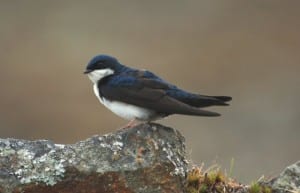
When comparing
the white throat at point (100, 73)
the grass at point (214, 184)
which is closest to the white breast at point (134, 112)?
the white throat at point (100, 73)

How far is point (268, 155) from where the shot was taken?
20.5 meters

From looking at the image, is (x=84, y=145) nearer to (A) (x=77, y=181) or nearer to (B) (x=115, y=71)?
(A) (x=77, y=181)

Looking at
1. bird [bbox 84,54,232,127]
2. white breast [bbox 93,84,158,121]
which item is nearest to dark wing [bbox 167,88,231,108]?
bird [bbox 84,54,232,127]

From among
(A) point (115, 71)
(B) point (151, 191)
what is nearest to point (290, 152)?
(A) point (115, 71)

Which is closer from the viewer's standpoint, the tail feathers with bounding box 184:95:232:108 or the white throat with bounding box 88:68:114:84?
the tail feathers with bounding box 184:95:232:108

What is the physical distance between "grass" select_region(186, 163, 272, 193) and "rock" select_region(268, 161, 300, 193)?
0.06 metres

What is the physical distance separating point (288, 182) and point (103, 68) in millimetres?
1880

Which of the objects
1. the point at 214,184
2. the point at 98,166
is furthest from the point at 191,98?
the point at 98,166

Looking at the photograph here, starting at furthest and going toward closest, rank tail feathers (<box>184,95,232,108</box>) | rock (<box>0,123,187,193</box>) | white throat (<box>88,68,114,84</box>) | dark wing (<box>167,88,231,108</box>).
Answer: white throat (<box>88,68,114,84</box>), dark wing (<box>167,88,231,108</box>), tail feathers (<box>184,95,232,108</box>), rock (<box>0,123,187,193</box>)

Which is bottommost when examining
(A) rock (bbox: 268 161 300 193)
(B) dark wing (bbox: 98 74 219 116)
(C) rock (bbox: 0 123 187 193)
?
Answer: (C) rock (bbox: 0 123 187 193)

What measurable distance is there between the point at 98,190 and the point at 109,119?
57.4 ft

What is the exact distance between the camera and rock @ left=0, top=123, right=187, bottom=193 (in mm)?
7754

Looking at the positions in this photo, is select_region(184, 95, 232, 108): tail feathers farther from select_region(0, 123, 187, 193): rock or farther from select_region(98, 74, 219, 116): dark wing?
select_region(0, 123, 187, 193): rock

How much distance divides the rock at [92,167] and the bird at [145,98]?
2.34 feet
